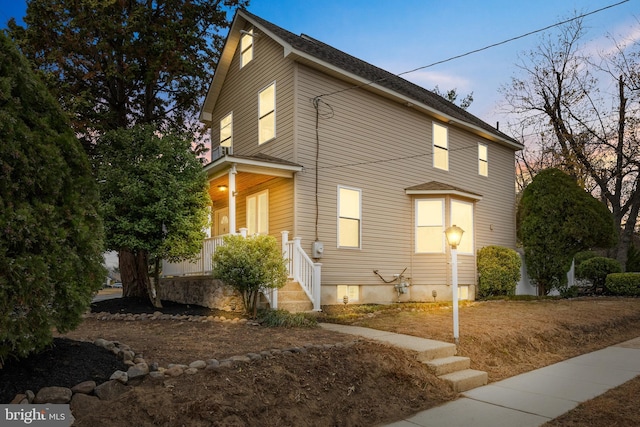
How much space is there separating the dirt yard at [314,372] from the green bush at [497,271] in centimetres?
537

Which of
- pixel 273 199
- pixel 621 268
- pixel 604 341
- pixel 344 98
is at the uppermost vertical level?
pixel 344 98

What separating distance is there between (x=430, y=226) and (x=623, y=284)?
907 centimetres

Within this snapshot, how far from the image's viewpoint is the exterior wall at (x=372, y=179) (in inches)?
444

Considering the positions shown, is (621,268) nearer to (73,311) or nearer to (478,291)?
(478,291)

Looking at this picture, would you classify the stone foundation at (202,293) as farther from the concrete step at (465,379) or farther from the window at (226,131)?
the concrete step at (465,379)

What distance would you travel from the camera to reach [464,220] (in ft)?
46.2

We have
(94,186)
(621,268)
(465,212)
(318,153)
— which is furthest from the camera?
(621,268)

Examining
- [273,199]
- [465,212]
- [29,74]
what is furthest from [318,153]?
[29,74]

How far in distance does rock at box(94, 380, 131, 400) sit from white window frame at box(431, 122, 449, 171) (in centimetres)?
1212

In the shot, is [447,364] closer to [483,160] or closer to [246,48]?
[246,48]

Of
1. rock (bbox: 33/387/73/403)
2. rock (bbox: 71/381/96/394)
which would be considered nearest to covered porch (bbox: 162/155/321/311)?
rock (bbox: 71/381/96/394)

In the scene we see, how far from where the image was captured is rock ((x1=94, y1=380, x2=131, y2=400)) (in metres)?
3.79

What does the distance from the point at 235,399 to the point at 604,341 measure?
26.5ft

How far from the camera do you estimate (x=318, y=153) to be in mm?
11445
